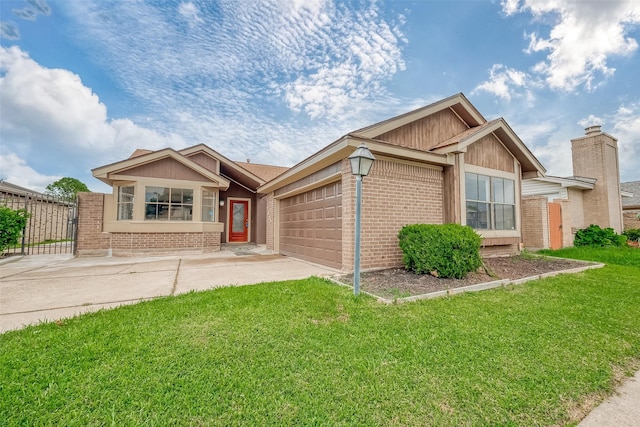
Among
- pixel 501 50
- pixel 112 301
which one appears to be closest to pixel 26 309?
pixel 112 301

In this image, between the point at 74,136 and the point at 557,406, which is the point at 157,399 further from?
the point at 74,136

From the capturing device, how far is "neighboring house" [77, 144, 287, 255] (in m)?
10.2

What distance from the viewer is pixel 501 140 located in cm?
893

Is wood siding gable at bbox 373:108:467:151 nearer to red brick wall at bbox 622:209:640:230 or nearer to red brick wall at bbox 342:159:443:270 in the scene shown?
red brick wall at bbox 342:159:443:270

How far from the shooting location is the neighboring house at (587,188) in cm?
1255

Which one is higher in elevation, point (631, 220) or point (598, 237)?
point (631, 220)

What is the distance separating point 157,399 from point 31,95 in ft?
46.0

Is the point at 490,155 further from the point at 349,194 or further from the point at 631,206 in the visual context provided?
the point at 631,206

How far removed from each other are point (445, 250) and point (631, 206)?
2265 centimetres

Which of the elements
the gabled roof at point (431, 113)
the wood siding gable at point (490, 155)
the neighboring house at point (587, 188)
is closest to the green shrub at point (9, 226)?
the gabled roof at point (431, 113)

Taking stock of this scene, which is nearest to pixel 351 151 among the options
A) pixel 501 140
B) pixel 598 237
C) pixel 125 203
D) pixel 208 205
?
pixel 501 140

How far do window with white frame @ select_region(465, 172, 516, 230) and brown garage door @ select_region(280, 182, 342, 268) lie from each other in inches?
160

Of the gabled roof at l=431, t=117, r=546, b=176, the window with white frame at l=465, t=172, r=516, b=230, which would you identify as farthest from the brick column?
the window with white frame at l=465, t=172, r=516, b=230

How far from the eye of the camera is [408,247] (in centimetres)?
607
